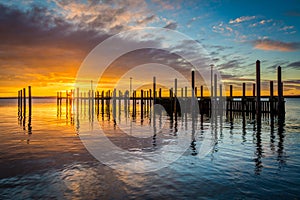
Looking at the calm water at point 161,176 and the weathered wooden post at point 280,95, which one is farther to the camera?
the weathered wooden post at point 280,95

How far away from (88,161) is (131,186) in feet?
10.5

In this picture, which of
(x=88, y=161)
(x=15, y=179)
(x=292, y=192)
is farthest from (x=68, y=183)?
(x=292, y=192)

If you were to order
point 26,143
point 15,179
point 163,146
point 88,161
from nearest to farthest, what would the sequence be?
point 15,179 → point 88,161 → point 163,146 → point 26,143

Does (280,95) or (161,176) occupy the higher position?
(280,95)

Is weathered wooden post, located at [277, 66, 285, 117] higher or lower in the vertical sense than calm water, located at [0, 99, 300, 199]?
higher

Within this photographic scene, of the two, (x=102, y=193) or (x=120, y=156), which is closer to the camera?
(x=102, y=193)

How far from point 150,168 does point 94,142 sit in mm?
5924

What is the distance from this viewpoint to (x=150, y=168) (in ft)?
26.4

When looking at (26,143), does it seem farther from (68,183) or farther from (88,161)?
(68,183)

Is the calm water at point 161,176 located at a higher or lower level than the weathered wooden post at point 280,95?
lower

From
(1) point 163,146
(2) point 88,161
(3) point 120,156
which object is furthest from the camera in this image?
(1) point 163,146

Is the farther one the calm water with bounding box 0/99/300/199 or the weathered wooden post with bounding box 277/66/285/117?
the weathered wooden post with bounding box 277/66/285/117

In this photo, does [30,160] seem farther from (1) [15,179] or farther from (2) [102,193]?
(2) [102,193]

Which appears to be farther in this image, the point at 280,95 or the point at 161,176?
the point at 280,95
